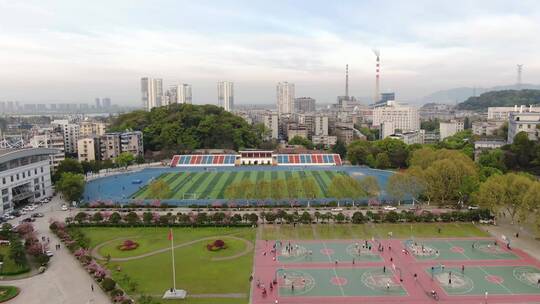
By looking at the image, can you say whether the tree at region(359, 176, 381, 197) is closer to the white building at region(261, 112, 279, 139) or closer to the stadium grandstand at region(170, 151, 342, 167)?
the stadium grandstand at region(170, 151, 342, 167)

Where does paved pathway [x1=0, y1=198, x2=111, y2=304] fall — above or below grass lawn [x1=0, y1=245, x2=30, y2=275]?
below

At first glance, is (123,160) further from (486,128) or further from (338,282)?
(486,128)

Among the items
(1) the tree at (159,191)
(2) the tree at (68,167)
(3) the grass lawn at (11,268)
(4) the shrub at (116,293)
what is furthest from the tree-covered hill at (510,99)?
(3) the grass lawn at (11,268)

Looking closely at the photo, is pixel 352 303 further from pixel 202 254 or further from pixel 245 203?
pixel 245 203

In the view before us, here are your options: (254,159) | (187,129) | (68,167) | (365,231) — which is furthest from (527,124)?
(68,167)

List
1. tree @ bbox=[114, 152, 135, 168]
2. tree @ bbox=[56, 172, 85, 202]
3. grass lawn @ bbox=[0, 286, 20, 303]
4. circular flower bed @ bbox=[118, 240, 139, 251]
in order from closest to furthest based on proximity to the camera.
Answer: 1. grass lawn @ bbox=[0, 286, 20, 303]
2. circular flower bed @ bbox=[118, 240, 139, 251]
3. tree @ bbox=[56, 172, 85, 202]
4. tree @ bbox=[114, 152, 135, 168]

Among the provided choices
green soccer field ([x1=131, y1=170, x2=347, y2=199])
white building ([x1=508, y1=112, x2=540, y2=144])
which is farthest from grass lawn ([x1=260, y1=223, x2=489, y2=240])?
white building ([x1=508, y1=112, x2=540, y2=144])
